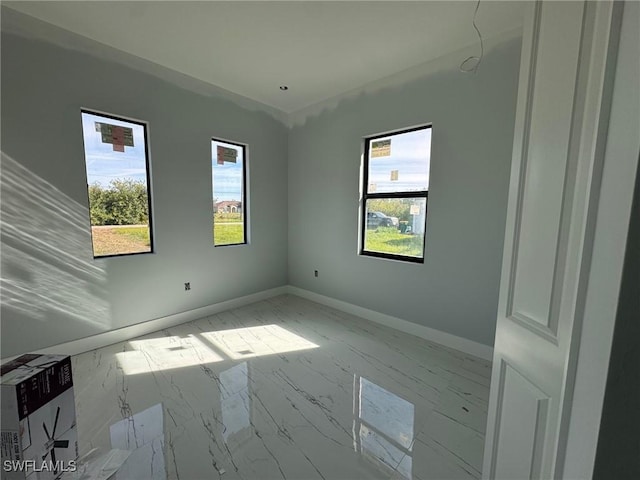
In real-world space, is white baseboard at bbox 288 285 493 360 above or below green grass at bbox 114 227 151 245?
below

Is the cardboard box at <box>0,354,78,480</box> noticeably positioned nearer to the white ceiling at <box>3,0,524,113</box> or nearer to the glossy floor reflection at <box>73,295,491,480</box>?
the glossy floor reflection at <box>73,295,491,480</box>

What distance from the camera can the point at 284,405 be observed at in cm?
203

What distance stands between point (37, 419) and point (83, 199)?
217 centimetres

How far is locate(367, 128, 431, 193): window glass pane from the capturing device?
303 cm

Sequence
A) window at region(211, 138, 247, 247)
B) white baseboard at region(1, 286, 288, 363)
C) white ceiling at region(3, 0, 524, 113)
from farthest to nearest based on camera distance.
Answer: window at region(211, 138, 247, 247), white baseboard at region(1, 286, 288, 363), white ceiling at region(3, 0, 524, 113)

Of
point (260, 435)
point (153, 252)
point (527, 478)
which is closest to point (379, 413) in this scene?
point (260, 435)

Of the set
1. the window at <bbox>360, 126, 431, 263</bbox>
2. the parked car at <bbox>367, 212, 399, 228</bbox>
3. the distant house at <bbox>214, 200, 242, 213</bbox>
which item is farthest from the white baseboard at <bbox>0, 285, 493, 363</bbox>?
the distant house at <bbox>214, 200, 242, 213</bbox>

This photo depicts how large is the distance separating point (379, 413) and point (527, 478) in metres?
1.16

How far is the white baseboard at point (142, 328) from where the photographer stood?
2.63m

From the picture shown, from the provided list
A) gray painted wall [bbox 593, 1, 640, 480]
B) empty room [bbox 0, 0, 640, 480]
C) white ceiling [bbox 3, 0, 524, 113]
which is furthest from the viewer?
white ceiling [bbox 3, 0, 524, 113]

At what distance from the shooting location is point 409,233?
319 centimetres

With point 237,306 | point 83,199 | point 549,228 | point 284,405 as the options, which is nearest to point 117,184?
point 83,199

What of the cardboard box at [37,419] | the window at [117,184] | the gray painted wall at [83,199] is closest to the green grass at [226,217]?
the gray painted wall at [83,199]

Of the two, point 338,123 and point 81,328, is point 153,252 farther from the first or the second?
point 338,123
